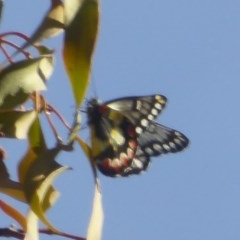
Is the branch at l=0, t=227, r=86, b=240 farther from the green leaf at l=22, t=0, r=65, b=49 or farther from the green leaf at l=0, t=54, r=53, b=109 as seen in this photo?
the green leaf at l=22, t=0, r=65, b=49

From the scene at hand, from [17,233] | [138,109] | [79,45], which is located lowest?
[17,233]

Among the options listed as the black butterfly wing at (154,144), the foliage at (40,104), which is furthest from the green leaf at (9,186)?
the black butterfly wing at (154,144)

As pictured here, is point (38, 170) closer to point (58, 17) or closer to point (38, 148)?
point (38, 148)

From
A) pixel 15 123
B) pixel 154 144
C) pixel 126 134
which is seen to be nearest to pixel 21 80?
pixel 15 123

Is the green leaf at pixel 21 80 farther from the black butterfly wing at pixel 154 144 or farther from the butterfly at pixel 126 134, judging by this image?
the black butterfly wing at pixel 154 144

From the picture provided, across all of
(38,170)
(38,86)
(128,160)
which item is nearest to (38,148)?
(38,170)

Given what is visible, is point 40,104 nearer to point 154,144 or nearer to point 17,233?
point 17,233
